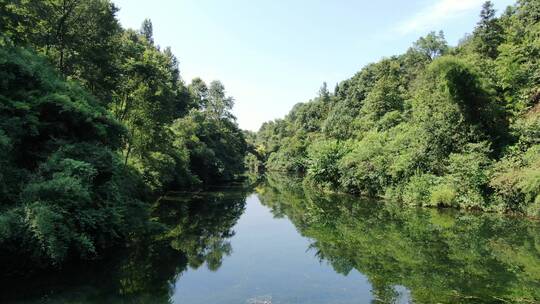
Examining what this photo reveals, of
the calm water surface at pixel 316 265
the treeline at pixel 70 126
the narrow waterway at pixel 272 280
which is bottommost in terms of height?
the narrow waterway at pixel 272 280

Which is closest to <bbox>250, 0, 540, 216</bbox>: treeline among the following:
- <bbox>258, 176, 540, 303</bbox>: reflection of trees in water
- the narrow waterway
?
<bbox>258, 176, 540, 303</bbox>: reflection of trees in water

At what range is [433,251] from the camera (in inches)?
586

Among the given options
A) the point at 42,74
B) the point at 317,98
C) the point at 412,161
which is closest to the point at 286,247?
the point at 42,74

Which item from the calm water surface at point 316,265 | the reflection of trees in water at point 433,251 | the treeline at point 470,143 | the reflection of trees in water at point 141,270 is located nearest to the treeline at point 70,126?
the reflection of trees in water at point 141,270

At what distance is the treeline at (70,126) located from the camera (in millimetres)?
10539

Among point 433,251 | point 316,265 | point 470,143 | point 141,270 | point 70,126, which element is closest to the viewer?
point 141,270

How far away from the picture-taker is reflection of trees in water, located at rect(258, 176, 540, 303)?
34.3 ft

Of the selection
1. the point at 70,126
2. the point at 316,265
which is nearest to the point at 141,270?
the point at 70,126

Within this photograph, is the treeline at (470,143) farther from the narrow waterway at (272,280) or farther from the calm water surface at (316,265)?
the narrow waterway at (272,280)

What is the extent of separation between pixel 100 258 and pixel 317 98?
95.7 m

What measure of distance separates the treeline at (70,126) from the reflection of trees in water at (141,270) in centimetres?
68

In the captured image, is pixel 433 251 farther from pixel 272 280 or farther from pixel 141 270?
pixel 141 270

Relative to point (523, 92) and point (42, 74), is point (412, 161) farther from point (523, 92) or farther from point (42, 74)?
point (42, 74)

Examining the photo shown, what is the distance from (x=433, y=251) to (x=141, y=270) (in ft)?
35.4
